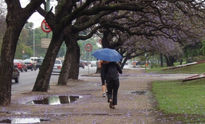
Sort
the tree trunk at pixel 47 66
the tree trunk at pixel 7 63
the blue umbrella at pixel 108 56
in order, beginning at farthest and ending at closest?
1. the tree trunk at pixel 47 66
2. the tree trunk at pixel 7 63
3. the blue umbrella at pixel 108 56

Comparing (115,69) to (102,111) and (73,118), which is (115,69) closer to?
(102,111)

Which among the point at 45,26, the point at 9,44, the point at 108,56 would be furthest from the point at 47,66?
the point at 108,56

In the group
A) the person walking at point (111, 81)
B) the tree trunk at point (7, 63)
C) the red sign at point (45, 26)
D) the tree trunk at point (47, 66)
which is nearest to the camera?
the person walking at point (111, 81)

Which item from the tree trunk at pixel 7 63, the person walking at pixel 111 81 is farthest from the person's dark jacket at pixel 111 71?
the tree trunk at pixel 7 63

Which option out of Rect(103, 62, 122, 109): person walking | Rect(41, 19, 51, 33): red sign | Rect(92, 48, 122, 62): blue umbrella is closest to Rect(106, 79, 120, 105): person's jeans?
Rect(103, 62, 122, 109): person walking

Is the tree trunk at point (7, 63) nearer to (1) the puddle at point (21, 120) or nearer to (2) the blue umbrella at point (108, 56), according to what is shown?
(2) the blue umbrella at point (108, 56)

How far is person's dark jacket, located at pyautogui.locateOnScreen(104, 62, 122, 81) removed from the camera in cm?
1263

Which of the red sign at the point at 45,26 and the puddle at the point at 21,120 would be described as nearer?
the puddle at the point at 21,120

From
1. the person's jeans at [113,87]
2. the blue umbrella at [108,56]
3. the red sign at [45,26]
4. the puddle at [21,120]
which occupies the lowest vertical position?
the puddle at [21,120]

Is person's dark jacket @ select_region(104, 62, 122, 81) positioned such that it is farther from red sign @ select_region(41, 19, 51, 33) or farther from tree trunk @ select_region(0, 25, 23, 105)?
red sign @ select_region(41, 19, 51, 33)

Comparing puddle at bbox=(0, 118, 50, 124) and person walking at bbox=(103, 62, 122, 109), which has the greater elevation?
person walking at bbox=(103, 62, 122, 109)

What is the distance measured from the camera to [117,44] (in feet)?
140

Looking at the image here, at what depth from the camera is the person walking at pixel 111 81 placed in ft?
41.3

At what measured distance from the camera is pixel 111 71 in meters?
12.7
